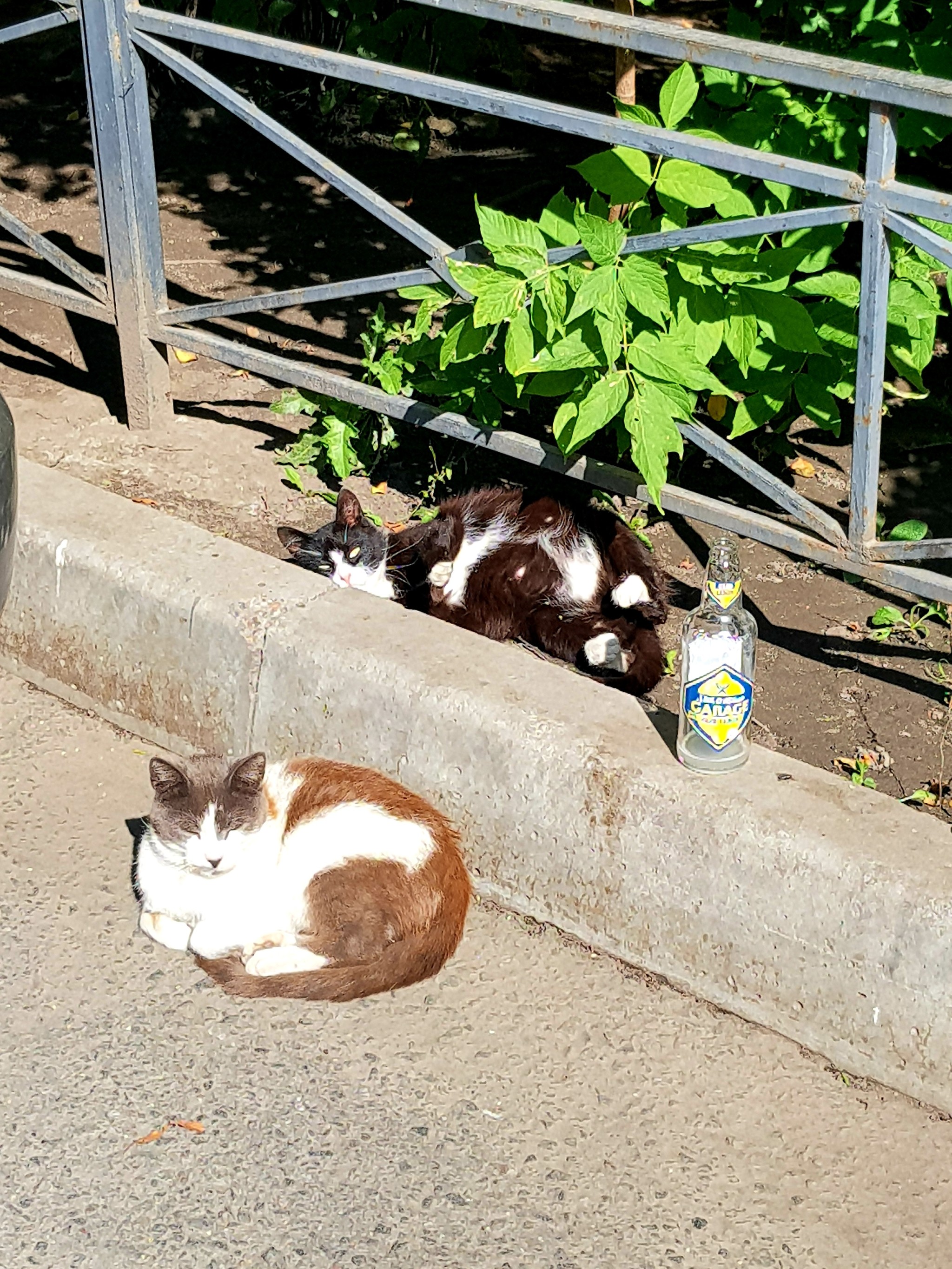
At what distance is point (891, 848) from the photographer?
2938 mm

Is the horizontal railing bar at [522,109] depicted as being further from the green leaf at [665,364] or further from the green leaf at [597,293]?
the green leaf at [665,364]

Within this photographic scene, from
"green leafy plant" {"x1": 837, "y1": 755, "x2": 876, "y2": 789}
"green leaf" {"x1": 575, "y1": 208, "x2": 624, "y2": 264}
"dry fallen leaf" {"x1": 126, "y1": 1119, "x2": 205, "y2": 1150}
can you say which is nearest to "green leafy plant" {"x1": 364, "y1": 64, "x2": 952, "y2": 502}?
"green leaf" {"x1": 575, "y1": 208, "x2": 624, "y2": 264}

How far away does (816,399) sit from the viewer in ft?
12.9

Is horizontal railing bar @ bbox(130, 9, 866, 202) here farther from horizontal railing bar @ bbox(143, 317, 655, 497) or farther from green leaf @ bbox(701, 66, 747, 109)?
horizontal railing bar @ bbox(143, 317, 655, 497)

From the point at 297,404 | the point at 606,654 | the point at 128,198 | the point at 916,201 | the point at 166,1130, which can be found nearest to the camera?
the point at 166,1130

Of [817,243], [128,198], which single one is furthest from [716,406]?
[128,198]

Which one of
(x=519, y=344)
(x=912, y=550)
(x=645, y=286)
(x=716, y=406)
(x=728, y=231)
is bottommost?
(x=716, y=406)

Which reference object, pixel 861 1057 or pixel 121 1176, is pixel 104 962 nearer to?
pixel 121 1176

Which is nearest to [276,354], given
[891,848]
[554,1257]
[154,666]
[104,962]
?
[154,666]

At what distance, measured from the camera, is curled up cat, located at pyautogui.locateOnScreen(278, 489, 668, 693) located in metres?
4.22

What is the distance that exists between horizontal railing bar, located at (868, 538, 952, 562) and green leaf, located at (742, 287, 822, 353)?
54 centimetres

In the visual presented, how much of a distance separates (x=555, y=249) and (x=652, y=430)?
1.79 ft

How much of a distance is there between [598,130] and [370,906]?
1850 millimetres

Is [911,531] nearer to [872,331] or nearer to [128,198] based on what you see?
[872,331]
